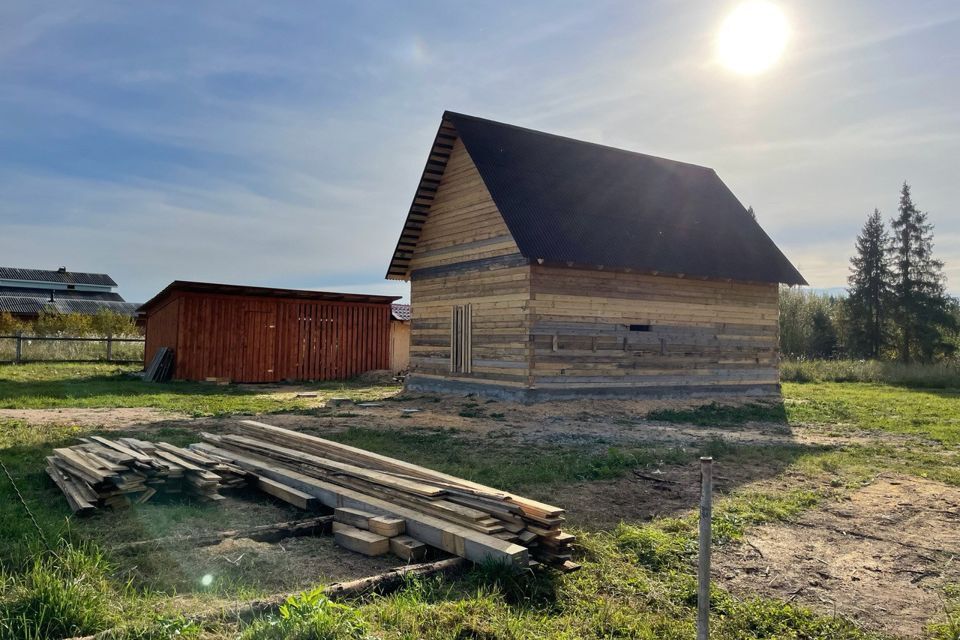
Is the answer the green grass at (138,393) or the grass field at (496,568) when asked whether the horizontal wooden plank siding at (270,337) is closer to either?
the green grass at (138,393)

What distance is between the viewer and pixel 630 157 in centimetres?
2300

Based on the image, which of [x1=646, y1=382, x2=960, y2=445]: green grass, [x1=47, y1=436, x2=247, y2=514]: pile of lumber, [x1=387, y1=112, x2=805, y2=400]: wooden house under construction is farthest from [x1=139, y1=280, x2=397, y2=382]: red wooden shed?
[x1=47, y1=436, x2=247, y2=514]: pile of lumber

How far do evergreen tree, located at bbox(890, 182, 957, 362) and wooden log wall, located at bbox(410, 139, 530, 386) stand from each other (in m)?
36.9

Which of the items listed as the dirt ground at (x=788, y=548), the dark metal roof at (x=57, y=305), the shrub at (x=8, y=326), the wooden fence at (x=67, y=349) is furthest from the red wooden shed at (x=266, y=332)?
the dark metal roof at (x=57, y=305)

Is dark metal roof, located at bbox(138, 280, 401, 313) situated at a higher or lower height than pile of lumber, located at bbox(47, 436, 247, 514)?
higher

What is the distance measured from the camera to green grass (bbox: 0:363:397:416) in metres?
14.9

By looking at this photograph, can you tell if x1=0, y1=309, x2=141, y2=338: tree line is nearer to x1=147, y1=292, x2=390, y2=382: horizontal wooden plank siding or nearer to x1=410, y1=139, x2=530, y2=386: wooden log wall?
x1=147, y1=292, x2=390, y2=382: horizontal wooden plank siding

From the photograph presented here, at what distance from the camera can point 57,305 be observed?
5591 cm

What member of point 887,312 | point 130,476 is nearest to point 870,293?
point 887,312

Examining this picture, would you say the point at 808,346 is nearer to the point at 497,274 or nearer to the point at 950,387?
the point at 950,387

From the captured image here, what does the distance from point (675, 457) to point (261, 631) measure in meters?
7.30

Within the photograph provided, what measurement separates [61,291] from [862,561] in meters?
74.1

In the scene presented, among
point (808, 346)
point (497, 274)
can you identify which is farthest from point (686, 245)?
point (808, 346)

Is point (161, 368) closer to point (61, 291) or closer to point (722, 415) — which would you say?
point (722, 415)
